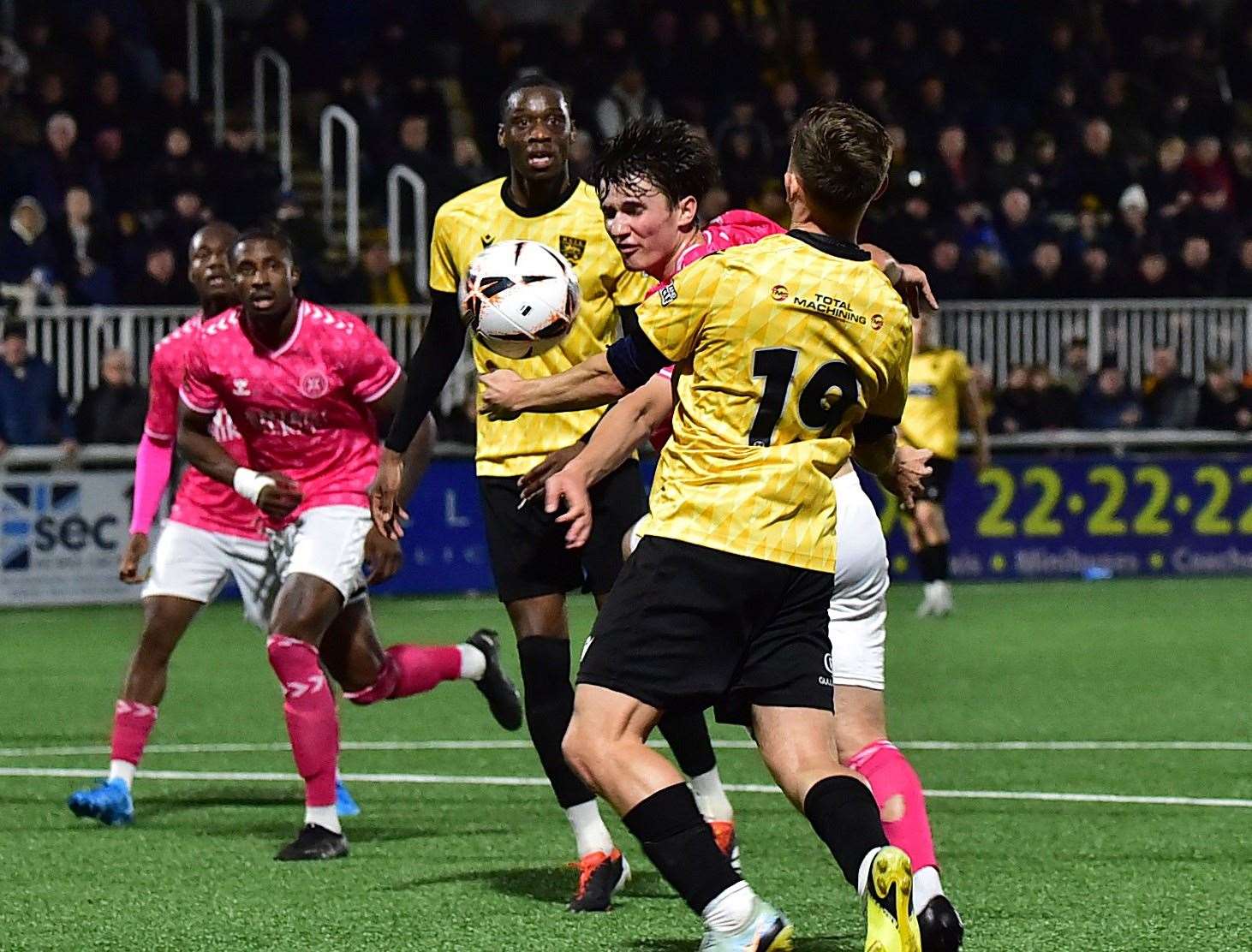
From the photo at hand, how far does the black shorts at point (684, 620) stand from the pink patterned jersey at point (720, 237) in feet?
1.49

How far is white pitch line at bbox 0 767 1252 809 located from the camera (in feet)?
28.1

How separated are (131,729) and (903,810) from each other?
385 centimetres

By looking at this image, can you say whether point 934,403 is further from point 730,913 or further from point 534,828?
point 730,913

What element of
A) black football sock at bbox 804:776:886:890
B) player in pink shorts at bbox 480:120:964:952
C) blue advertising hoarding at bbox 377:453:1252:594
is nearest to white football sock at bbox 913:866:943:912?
player in pink shorts at bbox 480:120:964:952

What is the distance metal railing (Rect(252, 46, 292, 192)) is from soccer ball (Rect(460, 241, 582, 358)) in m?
16.5

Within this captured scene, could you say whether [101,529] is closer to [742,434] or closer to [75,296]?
[75,296]

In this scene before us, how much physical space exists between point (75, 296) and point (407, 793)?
36.2ft

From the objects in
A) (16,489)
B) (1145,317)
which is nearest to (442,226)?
(16,489)

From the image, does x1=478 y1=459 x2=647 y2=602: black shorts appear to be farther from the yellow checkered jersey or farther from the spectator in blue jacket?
the spectator in blue jacket

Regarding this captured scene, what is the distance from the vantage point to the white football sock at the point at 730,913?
5.07m

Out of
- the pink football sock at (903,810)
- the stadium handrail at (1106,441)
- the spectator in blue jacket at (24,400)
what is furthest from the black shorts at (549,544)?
the stadium handrail at (1106,441)

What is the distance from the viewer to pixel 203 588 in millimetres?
8922

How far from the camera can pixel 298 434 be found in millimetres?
8234

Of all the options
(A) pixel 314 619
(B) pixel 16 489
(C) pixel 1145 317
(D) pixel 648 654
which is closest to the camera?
(D) pixel 648 654
